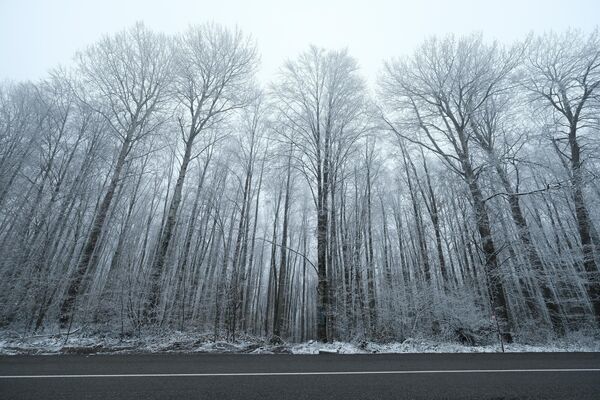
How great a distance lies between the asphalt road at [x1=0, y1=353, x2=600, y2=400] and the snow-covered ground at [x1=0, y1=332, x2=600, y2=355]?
166 cm

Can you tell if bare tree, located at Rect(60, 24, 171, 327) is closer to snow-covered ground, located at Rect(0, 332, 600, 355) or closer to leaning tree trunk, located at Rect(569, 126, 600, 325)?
snow-covered ground, located at Rect(0, 332, 600, 355)

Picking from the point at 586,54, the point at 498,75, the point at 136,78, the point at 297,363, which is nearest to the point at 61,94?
the point at 136,78

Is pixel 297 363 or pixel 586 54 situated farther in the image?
pixel 586 54

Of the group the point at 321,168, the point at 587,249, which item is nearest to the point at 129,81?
the point at 321,168

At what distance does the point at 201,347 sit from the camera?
28.1 feet

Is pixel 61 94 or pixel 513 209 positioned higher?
pixel 61 94

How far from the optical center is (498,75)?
38.2ft

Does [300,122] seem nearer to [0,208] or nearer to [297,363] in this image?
[297,363]

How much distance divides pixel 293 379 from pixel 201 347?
5.49 meters

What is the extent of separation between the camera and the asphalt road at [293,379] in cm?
377

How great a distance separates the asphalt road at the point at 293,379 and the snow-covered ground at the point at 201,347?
1.66 m

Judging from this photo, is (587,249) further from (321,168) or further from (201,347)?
(201,347)

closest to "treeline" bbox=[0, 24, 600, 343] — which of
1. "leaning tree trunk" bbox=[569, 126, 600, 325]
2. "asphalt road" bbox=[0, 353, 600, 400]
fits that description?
"leaning tree trunk" bbox=[569, 126, 600, 325]

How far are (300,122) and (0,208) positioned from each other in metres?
16.4
